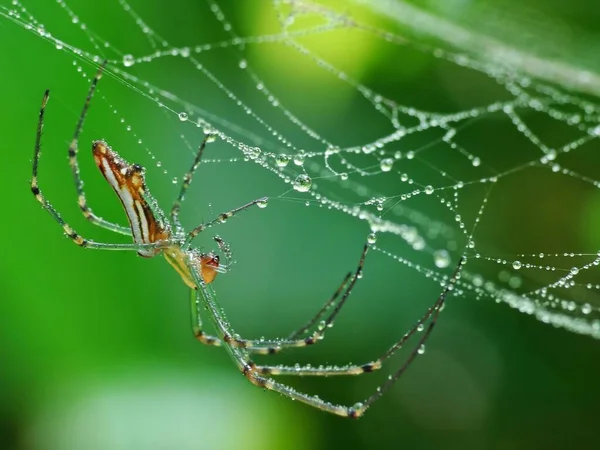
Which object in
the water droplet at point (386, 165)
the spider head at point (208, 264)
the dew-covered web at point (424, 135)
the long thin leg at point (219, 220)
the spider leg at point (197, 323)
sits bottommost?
the spider leg at point (197, 323)

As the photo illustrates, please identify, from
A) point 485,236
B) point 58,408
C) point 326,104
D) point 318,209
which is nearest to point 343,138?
point 326,104

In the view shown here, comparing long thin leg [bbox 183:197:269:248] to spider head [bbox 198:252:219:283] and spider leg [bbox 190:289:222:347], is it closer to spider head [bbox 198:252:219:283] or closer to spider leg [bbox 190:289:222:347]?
spider head [bbox 198:252:219:283]

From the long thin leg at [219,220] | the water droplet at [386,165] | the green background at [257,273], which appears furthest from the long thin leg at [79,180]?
the water droplet at [386,165]

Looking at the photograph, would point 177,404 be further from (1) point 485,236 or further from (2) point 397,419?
(1) point 485,236

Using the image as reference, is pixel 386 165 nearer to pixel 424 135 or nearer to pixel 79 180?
pixel 424 135

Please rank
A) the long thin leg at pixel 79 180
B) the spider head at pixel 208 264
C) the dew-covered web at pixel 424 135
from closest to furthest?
the long thin leg at pixel 79 180, the spider head at pixel 208 264, the dew-covered web at pixel 424 135

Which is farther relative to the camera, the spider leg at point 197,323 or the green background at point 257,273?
the green background at point 257,273

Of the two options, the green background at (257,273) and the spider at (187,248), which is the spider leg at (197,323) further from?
the green background at (257,273)
